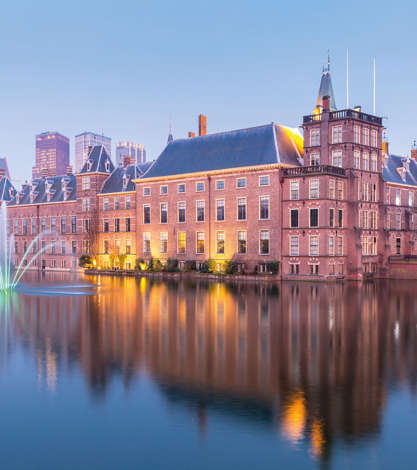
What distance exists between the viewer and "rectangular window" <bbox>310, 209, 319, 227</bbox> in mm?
60562

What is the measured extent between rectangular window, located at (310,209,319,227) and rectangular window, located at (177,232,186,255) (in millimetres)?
19376

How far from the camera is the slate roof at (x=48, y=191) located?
94000 mm

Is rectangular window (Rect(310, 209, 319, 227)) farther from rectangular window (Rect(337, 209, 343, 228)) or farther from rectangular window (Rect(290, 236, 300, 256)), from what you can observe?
rectangular window (Rect(337, 209, 343, 228))

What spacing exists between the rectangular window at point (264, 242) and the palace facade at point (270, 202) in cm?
11

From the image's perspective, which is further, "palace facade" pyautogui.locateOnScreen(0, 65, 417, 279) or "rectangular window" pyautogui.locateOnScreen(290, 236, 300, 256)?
"rectangular window" pyautogui.locateOnScreen(290, 236, 300, 256)

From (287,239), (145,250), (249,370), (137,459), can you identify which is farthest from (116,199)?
(137,459)

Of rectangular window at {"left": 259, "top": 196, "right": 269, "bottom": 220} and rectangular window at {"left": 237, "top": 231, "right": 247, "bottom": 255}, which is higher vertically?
rectangular window at {"left": 259, "top": 196, "right": 269, "bottom": 220}

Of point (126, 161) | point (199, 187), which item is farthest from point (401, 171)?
point (126, 161)

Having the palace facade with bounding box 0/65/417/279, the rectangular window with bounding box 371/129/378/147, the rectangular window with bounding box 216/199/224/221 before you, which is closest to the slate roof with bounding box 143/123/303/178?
the palace facade with bounding box 0/65/417/279

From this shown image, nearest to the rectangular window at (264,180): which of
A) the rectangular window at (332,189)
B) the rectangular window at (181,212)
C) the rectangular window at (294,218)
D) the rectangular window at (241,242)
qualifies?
the rectangular window at (294,218)

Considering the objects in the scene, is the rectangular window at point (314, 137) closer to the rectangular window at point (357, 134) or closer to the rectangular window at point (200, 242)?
the rectangular window at point (357, 134)

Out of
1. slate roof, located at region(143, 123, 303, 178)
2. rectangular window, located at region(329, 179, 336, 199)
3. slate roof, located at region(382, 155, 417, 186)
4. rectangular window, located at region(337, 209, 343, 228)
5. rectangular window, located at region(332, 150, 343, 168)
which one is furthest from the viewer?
slate roof, located at region(382, 155, 417, 186)

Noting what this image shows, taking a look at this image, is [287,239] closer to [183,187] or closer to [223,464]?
[183,187]

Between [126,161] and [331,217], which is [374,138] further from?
[126,161]
